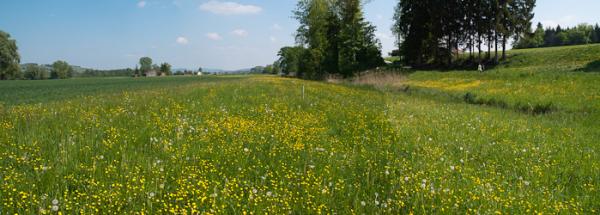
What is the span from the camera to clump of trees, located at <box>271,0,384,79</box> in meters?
49.7

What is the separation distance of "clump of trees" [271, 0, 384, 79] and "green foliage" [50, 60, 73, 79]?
110557mm

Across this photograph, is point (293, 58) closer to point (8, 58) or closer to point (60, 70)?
point (8, 58)

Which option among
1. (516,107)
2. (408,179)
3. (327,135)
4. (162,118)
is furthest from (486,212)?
(516,107)

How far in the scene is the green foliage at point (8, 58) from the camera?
85.9 m

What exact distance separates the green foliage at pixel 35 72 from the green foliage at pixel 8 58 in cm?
2526

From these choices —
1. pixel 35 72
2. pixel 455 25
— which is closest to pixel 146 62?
pixel 35 72

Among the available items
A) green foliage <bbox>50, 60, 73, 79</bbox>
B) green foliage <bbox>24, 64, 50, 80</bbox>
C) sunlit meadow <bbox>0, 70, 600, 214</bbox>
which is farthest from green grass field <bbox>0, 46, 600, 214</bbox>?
green foliage <bbox>50, 60, 73, 79</bbox>

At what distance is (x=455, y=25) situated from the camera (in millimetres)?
44969

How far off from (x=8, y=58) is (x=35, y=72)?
33.4 meters

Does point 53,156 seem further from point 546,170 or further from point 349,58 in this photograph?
point 349,58

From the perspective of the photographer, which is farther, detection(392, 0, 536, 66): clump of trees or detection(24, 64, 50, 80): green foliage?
detection(24, 64, 50, 80): green foliage

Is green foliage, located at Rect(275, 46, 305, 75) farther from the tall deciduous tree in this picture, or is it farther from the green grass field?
the tall deciduous tree

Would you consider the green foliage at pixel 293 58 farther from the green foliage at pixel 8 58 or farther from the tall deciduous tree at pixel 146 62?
the tall deciduous tree at pixel 146 62

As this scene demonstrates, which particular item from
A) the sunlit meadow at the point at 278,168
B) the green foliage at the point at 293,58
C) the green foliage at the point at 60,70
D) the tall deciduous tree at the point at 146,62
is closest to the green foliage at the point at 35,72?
the green foliage at the point at 60,70
